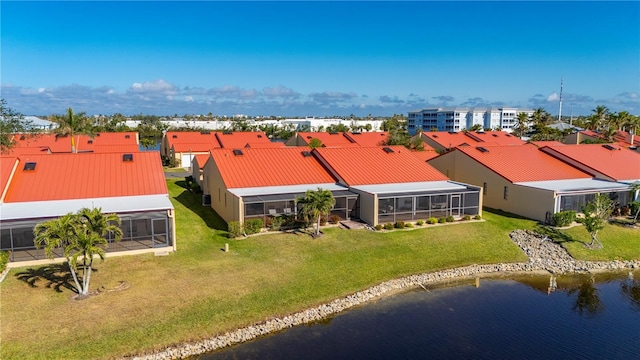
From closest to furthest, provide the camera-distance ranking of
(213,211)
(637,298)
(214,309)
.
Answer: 1. (214,309)
2. (637,298)
3. (213,211)

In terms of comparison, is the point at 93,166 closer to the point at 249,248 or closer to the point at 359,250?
the point at 249,248

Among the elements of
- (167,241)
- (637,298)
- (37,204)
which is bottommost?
(637,298)

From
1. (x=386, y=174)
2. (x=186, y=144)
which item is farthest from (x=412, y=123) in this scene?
(x=386, y=174)

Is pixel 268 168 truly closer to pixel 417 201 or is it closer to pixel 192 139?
pixel 417 201

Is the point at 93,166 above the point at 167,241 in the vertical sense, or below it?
above

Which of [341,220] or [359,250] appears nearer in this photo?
[359,250]

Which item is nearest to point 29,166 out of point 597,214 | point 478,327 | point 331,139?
point 478,327

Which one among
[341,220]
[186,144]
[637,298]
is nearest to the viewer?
[637,298]
